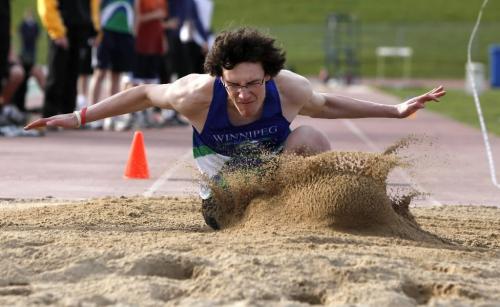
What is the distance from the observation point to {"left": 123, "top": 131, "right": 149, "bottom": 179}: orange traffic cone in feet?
32.8

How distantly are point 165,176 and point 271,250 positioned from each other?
508cm

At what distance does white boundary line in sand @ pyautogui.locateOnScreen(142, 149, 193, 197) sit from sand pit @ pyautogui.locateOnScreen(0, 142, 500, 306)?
1.60 m

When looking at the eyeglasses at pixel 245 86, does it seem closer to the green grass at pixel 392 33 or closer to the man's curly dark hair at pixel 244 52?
the man's curly dark hair at pixel 244 52

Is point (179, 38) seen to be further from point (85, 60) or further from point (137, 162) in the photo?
point (137, 162)

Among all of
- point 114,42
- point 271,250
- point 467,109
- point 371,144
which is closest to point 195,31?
point 114,42

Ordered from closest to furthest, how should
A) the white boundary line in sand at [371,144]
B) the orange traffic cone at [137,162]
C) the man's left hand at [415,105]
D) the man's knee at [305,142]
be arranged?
the man's knee at [305,142]
the man's left hand at [415,105]
the white boundary line in sand at [371,144]
the orange traffic cone at [137,162]

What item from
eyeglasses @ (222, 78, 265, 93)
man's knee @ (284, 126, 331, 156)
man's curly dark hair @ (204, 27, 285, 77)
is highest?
man's curly dark hair @ (204, 27, 285, 77)

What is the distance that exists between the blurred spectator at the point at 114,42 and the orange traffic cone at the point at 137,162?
526cm

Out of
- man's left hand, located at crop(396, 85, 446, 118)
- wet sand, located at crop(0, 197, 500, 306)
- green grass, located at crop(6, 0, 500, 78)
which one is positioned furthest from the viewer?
green grass, located at crop(6, 0, 500, 78)

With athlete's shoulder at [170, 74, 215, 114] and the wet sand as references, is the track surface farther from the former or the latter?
the wet sand

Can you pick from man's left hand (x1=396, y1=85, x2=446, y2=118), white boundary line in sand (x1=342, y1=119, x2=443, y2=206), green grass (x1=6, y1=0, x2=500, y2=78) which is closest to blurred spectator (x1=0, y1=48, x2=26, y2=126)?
white boundary line in sand (x1=342, y1=119, x2=443, y2=206)

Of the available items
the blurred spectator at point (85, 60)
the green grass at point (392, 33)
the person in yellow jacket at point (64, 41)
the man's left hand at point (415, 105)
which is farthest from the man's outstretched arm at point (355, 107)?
the green grass at point (392, 33)

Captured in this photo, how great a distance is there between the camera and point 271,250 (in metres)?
5.41

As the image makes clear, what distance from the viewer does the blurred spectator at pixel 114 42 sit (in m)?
15.3
